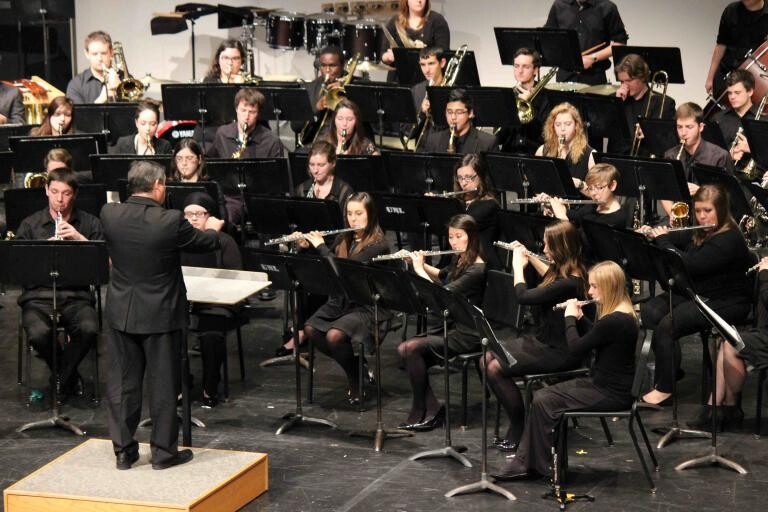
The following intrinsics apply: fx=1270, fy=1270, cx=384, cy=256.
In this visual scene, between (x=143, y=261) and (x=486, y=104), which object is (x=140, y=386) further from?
(x=486, y=104)

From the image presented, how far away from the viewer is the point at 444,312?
6406 mm

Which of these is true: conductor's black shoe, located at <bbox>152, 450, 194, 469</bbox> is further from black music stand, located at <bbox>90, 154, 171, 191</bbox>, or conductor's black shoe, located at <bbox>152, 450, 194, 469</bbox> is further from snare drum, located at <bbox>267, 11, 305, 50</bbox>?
snare drum, located at <bbox>267, 11, 305, 50</bbox>

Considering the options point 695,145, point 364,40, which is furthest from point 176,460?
point 364,40

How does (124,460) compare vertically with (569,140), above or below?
below

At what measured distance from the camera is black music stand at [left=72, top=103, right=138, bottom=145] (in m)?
9.66

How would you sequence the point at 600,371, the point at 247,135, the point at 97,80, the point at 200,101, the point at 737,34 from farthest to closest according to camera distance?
the point at 97,80
the point at 737,34
the point at 200,101
the point at 247,135
the point at 600,371

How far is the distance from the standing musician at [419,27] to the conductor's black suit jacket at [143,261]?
5.10 metres

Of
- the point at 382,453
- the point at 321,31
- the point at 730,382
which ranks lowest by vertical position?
the point at 382,453

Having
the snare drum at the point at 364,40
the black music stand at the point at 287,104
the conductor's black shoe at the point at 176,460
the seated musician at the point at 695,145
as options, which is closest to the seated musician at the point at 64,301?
the conductor's black shoe at the point at 176,460

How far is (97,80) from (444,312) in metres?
5.32

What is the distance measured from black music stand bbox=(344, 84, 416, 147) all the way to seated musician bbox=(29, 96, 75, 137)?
2.06 m

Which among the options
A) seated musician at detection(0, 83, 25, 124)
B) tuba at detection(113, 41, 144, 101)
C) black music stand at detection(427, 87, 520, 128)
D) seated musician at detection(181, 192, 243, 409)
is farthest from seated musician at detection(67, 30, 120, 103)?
seated musician at detection(181, 192, 243, 409)

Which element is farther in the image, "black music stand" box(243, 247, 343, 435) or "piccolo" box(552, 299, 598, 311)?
"black music stand" box(243, 247, 343, 435)

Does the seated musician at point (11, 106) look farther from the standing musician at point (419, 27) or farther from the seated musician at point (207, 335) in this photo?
the seated musician at point (207, 335)
